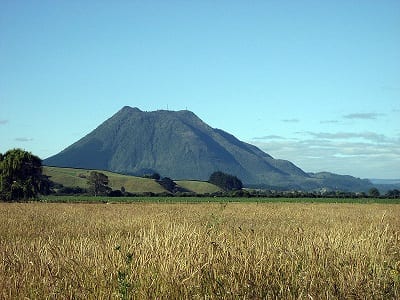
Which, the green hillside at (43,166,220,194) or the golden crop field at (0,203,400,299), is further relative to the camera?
the green hillside at (43,166,220,194)

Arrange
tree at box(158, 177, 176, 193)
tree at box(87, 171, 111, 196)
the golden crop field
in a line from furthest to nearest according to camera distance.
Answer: tree at box(158, 177, 176, 193) → tree at box(87, 171, 111, 196) → the golden crop field

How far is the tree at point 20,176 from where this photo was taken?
289 ft

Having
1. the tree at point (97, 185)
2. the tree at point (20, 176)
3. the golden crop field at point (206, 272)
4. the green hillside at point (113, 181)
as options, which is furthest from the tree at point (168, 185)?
the golden crop field at point (206, 272)

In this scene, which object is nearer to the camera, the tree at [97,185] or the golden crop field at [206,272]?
the golden crop field at [206,272]

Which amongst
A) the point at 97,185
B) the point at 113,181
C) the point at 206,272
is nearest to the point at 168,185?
the point at 113,181

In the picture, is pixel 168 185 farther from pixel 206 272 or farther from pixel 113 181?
pixel 206 272

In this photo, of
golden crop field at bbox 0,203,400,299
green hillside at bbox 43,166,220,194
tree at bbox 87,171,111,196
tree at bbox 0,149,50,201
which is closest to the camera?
golden crop field at bbox 0,203,400,299

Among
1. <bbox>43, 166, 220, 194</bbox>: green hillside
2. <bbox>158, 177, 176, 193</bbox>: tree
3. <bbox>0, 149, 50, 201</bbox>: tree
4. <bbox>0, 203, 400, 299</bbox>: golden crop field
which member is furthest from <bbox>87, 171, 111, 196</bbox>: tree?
<bbox>0, 203, 400, 299</bbox>: golden crop field

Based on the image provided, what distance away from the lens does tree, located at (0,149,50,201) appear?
289ft

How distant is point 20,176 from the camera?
92.2 m

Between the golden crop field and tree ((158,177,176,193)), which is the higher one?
tree ((158,177,176,193))

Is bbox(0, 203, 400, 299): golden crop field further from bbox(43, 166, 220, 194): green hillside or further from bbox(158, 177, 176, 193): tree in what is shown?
bbox(158, 177, 176, 193): tree

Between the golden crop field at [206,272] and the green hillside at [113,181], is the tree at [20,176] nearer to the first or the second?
the green hillside at [113,181]

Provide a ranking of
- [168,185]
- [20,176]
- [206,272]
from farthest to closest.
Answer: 1. [168,185]
2. [20,176]
3. [206,272]
